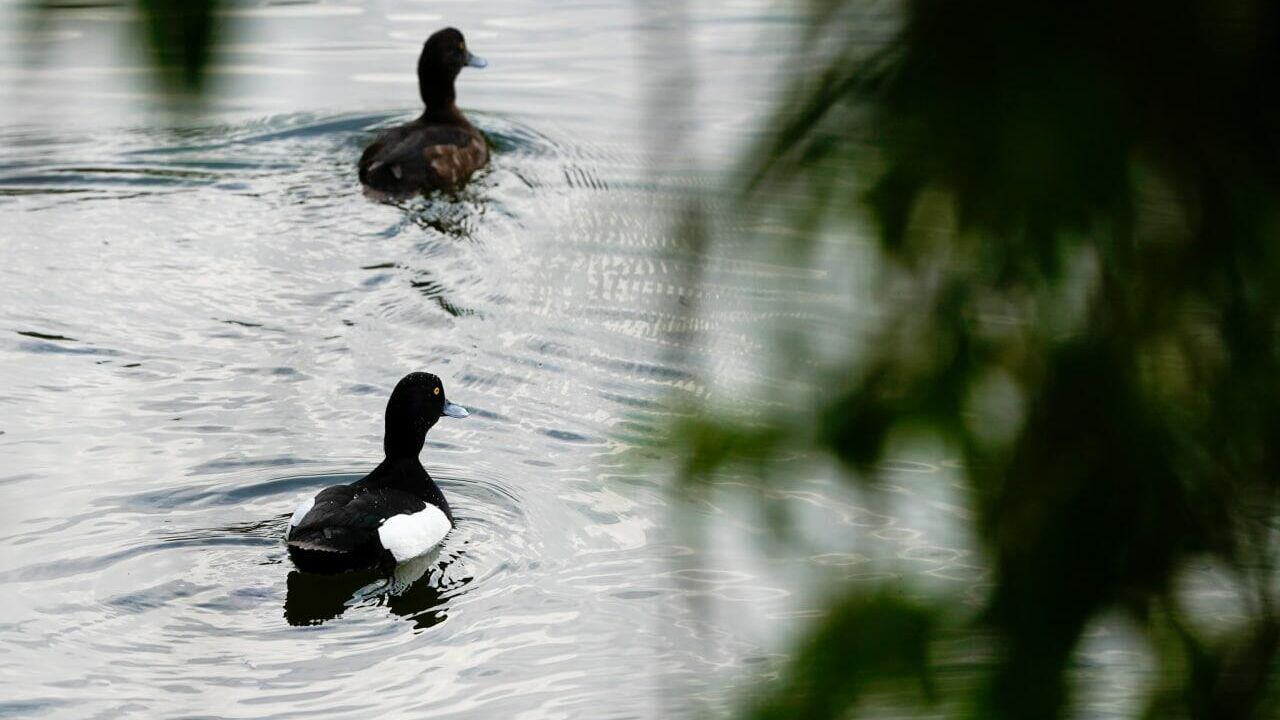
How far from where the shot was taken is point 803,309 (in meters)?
1.39

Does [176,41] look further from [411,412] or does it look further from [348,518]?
[411,412]

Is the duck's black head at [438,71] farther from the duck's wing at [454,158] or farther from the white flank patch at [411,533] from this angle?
the white flank patch at [411,533]

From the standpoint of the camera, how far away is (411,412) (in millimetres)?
7797

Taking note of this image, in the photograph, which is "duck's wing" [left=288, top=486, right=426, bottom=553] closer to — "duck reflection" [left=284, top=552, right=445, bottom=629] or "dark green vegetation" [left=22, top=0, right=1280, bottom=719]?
"duck reflection" [left=284, top=552, right=445, bottom=629]

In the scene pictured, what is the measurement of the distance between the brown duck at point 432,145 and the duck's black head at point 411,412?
12.7 ft

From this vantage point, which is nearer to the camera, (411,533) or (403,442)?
(411,533)

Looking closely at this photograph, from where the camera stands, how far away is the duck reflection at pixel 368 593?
267 inches

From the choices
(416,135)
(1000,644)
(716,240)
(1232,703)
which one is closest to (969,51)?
(716,240)

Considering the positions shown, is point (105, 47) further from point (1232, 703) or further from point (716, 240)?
point (1232, 703)

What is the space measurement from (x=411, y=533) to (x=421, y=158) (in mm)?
4892

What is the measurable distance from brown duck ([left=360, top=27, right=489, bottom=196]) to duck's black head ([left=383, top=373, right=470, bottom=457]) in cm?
386

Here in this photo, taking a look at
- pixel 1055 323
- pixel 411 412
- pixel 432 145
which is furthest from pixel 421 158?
pixel 1055 323

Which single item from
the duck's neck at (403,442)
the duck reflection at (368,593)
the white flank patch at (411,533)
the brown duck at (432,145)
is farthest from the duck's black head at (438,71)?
the duck reflection at (368,593)

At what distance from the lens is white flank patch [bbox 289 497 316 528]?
7.10 m
